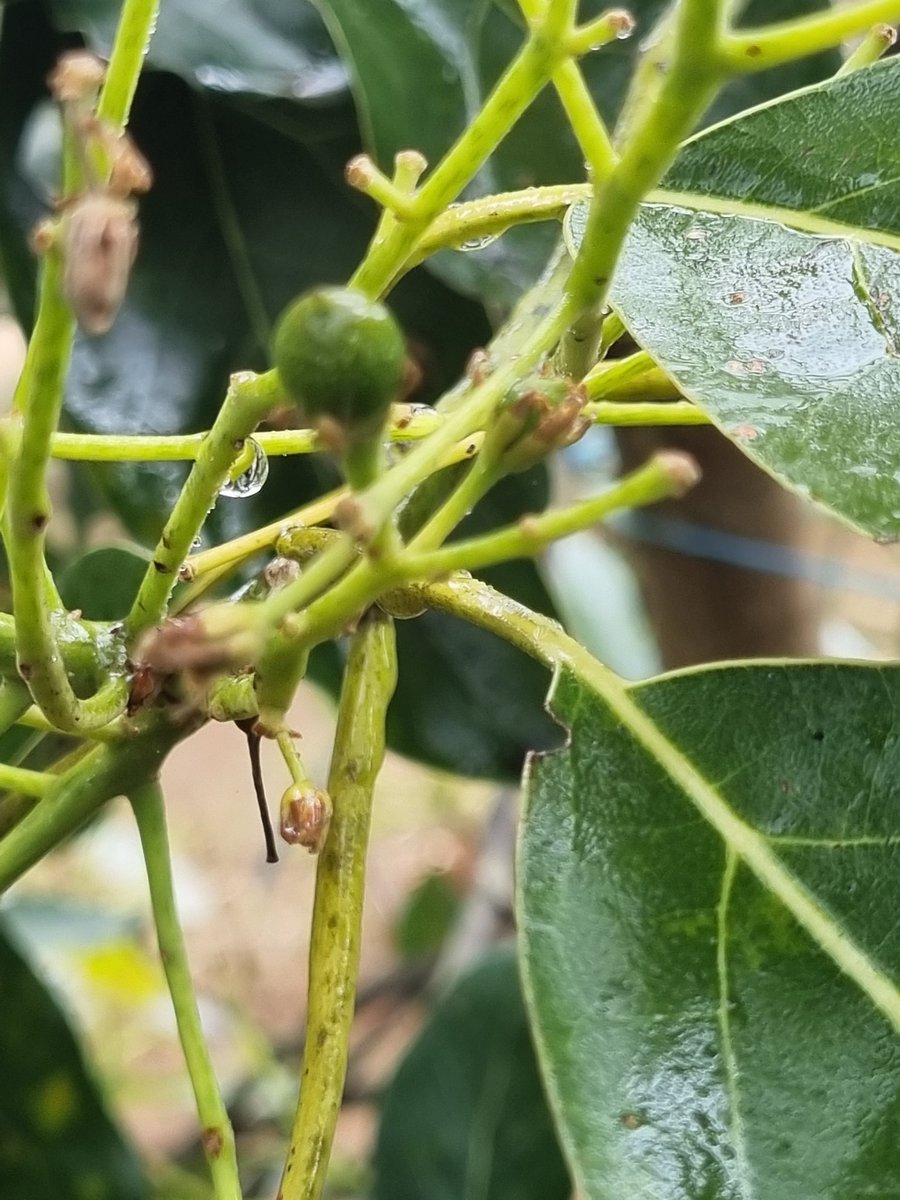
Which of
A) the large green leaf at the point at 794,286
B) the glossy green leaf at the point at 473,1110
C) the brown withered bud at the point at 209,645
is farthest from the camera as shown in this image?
the glossy green leaf at the point at 473,1110

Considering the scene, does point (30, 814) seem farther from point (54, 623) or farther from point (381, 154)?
point (381, 154)

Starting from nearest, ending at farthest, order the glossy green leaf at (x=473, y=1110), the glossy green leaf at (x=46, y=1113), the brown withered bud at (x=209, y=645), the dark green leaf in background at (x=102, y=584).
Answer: the brown withered bud at (x=209, y=645), the dark green leaf in background at (x=102, y=584), the glossy green leaf at (x=46, y=1113), the glossy green leaf at (x=473, y=1110)

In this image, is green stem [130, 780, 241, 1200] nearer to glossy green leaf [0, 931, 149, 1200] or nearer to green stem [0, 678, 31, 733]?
green stem [0, 678, 31, 733]

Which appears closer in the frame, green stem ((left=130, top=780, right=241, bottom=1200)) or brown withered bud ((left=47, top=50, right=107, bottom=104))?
brown withered bud ((left=47, top=50, right=107, bottom=104))

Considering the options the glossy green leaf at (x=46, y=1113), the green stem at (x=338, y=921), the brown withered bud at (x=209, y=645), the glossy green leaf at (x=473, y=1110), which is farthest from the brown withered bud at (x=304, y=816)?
the glossy green leaf at (x=473, y=1110)

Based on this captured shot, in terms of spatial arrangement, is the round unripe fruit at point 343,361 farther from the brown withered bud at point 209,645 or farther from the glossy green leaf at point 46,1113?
the glossy green leaf at point 46,1113

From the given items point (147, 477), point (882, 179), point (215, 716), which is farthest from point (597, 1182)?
point (147, 477)

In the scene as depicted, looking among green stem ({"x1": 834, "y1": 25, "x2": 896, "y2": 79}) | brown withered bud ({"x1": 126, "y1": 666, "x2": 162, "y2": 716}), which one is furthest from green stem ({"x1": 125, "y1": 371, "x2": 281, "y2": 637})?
green stem ({"x1": 834, "y1": 25, "x2": 896, "y2": 79})

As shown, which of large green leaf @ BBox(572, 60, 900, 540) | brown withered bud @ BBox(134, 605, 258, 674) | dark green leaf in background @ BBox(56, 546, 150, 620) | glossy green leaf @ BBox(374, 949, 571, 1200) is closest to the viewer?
brown withered bud @ BBox(134, 605, 258, 674)
